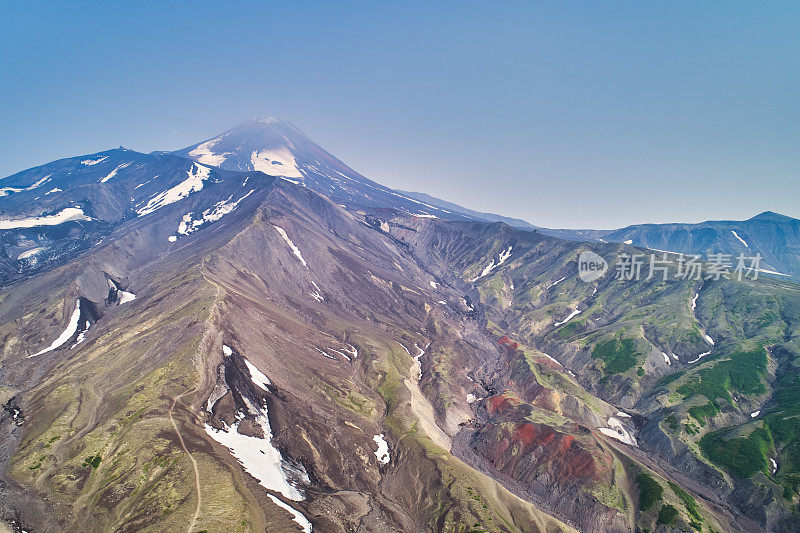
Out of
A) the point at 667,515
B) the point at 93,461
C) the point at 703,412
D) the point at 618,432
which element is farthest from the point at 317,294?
the point at 703,412

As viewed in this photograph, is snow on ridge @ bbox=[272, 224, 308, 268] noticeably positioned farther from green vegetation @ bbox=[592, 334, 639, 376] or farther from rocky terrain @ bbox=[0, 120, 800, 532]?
green vegetation @ bbox=[592, 334, 639, 376]

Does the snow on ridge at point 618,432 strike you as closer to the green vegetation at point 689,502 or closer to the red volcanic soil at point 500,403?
the green vegetation at point 689,502

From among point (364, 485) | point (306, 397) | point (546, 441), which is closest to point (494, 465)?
point (546, 441)

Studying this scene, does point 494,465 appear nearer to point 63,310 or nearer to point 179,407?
point 179,407

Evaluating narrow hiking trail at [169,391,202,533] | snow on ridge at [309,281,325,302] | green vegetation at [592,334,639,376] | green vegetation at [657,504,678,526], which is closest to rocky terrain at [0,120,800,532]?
green vegetation at [657,504,678,526]

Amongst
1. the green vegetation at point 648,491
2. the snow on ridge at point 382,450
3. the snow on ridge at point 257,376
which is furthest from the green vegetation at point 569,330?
the snow on ridge at point 257,376
